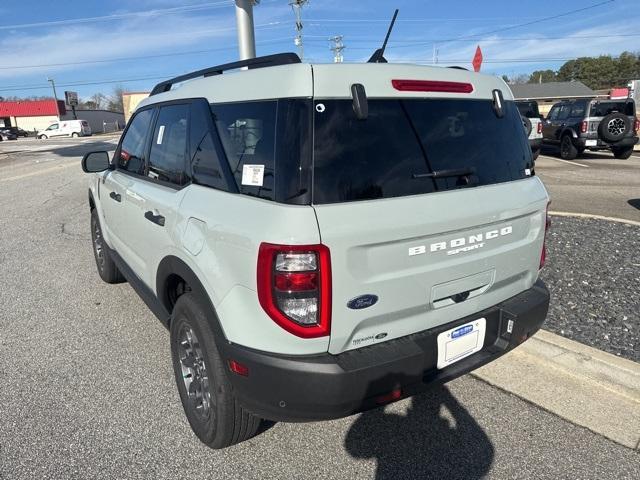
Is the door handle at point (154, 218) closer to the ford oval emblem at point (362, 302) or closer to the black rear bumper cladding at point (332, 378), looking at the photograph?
the black rear bumper cladding at point (332, 378)

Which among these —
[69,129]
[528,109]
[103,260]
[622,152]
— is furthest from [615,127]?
[69,129]

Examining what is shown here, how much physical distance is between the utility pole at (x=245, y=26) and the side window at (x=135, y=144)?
5312 mm

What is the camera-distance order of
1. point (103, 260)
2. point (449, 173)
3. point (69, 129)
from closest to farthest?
point (449, 173) < point (103, 260) < point (69, 129)

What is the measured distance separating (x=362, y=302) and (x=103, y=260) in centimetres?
369

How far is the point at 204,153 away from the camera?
94.4 inches

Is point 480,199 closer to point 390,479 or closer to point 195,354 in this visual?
point 390,479

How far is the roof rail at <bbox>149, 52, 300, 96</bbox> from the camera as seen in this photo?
226 cm

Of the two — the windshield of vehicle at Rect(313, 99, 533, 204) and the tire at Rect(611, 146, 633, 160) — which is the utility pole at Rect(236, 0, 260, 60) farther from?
the tire at Rect(611, 146, 633, 160)

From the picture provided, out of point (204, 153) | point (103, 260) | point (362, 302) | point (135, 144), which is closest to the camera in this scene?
point (362, 302)

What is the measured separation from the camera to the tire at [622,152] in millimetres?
14720

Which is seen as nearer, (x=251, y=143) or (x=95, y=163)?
(x=251, y=143)

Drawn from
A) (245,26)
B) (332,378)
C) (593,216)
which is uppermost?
(245,26)

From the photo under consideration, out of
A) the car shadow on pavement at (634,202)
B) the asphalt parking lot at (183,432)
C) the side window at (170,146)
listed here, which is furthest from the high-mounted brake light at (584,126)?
the side window at (170,146)

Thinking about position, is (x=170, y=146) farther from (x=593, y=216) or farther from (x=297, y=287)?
(x=593, y=216)
